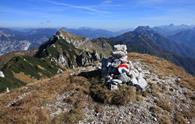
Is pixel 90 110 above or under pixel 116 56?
under

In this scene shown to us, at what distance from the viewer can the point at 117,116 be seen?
21.0m

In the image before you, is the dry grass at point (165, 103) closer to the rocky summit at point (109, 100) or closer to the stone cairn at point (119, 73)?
the rocky summit at point (109, 100)

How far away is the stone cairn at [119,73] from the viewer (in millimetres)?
23422

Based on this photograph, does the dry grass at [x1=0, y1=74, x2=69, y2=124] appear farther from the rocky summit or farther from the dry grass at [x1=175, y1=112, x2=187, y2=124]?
the dry grass at [x1=175, y1=112, x2=187, y2=124]

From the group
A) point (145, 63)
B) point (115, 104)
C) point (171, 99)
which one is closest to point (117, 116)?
point (115, 104)

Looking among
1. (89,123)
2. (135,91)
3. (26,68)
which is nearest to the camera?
(89,123)

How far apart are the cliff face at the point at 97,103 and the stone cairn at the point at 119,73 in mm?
536

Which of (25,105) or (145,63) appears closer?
(25,105)

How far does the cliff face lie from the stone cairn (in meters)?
0.54

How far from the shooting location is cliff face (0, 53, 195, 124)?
2047 cm

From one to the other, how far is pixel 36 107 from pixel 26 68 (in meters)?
110

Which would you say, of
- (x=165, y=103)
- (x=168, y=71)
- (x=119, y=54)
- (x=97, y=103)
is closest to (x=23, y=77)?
(x=168, y=71)

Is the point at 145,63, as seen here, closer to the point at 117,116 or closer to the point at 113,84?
the point at 113,84

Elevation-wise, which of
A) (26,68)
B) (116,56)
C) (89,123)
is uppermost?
(116,56)
